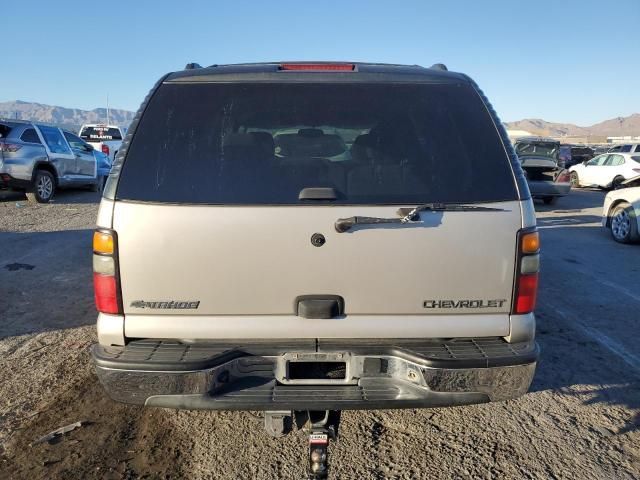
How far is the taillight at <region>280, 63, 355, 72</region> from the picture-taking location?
2.79m

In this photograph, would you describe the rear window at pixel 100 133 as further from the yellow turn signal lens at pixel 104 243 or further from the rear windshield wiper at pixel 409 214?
the rear windshield wiper at pixel 409 214

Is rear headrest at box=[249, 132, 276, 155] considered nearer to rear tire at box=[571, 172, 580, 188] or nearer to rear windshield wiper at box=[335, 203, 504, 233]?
rear windshield wiper at box=[335, 203, 504, 233]

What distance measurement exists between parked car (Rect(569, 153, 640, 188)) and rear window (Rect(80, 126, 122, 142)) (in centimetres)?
2038

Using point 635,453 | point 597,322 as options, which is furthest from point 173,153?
point 597,322

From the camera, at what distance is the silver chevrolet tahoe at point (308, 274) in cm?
233

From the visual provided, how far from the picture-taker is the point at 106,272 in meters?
2.39

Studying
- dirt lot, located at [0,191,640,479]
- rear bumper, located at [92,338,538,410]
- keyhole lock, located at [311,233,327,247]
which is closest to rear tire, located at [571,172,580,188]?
dirt lot, located at [0,191,640,479]

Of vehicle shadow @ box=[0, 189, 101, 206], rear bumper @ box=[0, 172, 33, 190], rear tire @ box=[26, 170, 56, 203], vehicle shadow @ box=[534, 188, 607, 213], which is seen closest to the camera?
rear bumper @ box=[0, 172, 33, 190]

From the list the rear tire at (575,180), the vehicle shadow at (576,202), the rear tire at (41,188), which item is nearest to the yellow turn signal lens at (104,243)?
the rear tire at (41,188)

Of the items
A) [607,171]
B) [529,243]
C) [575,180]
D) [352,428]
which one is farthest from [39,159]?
[575,180]

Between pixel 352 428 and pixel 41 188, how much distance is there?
1183 centimetres

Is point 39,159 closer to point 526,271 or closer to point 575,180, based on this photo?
point 526,271

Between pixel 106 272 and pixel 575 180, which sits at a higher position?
pixel 106 272

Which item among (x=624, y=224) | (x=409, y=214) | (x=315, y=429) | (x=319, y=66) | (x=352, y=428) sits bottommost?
(x=352, y=428)
